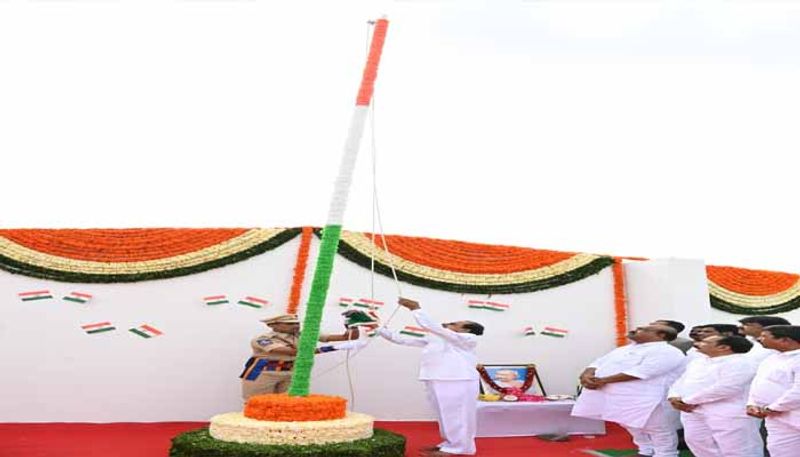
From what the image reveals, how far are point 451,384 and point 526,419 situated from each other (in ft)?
4.86

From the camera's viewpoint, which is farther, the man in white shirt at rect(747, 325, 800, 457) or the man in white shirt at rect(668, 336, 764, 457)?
the man in white shirt at rect(668, 336, 764, 457)

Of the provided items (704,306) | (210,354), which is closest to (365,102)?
(210,354)

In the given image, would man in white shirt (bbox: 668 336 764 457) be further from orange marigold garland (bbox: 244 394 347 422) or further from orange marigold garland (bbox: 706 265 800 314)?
orange marigold garland (bbox: 706 265 800 314)

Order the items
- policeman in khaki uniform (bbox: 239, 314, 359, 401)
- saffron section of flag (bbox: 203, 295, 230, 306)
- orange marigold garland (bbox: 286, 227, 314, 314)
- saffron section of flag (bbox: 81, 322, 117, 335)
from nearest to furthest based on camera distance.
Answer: policeman in khaki uniform (bbox: 239, 314, 359, 401) → saffron section of flag (bbox: 81, 322, 117, 335) → saffron section of flag (bbox: 203, 295, 230, 306) → orange marigold garland (bbox: 286, 227, 314, 314)

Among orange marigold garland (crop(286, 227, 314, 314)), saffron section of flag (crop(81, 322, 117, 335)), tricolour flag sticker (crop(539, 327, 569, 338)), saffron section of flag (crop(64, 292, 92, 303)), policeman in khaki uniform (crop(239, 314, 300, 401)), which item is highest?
orange marigold garland (crop(286, 227, 314, 314))

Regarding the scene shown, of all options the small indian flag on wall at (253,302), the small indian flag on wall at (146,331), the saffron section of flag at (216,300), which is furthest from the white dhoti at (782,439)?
the small indian flag on wall at (146,331)

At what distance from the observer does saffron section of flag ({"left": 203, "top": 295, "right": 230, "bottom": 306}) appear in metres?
7.16

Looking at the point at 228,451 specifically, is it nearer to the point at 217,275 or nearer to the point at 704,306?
the point at 217,275

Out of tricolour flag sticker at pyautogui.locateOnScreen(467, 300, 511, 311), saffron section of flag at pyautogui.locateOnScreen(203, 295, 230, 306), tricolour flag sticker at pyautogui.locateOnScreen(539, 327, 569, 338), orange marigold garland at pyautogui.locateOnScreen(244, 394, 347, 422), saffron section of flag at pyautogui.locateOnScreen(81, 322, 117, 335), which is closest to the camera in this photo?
orange marigold garland at pyautogui.locateOnScreen(244, 394, 347, 422)

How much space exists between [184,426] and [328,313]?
1755 millimetres

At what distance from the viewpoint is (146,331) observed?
698 centimetres

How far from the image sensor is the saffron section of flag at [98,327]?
22.6 feet

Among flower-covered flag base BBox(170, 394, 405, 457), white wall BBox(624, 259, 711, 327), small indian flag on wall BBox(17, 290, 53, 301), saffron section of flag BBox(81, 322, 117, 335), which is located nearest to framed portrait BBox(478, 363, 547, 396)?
white wall BBox(624, 259, 711, 327)

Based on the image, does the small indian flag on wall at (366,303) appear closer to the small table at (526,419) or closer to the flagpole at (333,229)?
the small table at (526,419)
